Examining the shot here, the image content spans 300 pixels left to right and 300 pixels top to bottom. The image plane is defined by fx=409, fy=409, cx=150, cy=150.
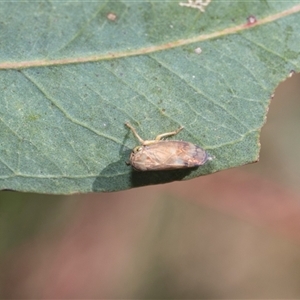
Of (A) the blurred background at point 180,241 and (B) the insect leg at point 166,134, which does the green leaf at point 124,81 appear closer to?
(B) the insect leg at point 166,134

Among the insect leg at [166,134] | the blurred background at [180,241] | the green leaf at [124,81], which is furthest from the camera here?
the blurred background at [180,241]

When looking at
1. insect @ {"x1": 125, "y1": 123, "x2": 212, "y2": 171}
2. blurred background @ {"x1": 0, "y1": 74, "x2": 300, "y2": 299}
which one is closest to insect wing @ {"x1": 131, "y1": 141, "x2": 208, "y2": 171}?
insect @ {"x1": 125, "y1": 123, "x2": 212, "y2": 171}

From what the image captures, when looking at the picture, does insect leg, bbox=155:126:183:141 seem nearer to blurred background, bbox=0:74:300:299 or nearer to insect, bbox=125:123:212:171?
insect, bbox=125:123:212:171

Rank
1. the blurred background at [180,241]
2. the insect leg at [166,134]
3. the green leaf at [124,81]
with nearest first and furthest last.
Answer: the green leaf at [124,81], the insect leg at [166,134], the blurred background at [180,241]

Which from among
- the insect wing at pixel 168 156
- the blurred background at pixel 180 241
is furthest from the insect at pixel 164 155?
the blurred background at pixel 180 241

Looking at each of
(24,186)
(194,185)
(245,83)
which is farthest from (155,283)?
(245,83)

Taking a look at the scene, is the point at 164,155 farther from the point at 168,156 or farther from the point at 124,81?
the point at 124,81
